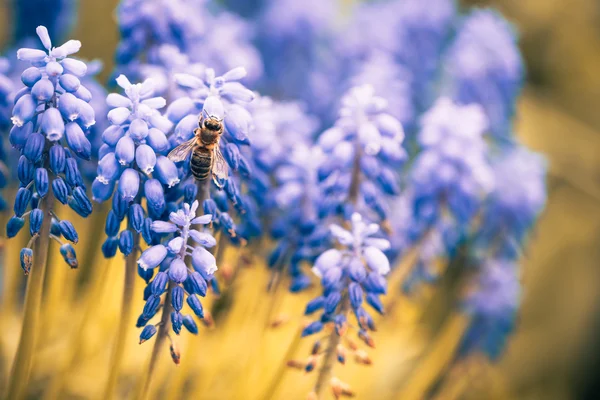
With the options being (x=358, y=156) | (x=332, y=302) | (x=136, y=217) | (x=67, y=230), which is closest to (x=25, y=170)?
(x=67, y=230)

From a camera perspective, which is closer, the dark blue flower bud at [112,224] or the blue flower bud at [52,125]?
the blue flower bud at [52,125]

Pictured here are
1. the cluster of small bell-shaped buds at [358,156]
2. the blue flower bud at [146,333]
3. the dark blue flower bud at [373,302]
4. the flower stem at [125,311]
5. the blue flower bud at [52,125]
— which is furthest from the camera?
the cluster of small bell-shaped buds at [358,156]

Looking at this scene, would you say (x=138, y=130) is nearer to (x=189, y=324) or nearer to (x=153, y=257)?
(x=153, y=257)

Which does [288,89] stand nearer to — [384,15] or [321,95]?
[321,95]

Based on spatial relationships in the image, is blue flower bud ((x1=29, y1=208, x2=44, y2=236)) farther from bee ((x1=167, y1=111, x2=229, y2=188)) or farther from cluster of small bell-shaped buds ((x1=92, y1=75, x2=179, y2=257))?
bee ((x1=167, y1=111, x2=229, y2=188))

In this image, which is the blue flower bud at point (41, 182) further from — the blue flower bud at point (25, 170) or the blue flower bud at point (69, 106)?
the blue flower bud at point (69, 106)

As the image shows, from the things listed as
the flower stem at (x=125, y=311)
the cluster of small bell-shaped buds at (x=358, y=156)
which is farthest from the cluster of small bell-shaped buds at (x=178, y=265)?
the cluster of small bell-shaped buds at (x=358, y=156)
